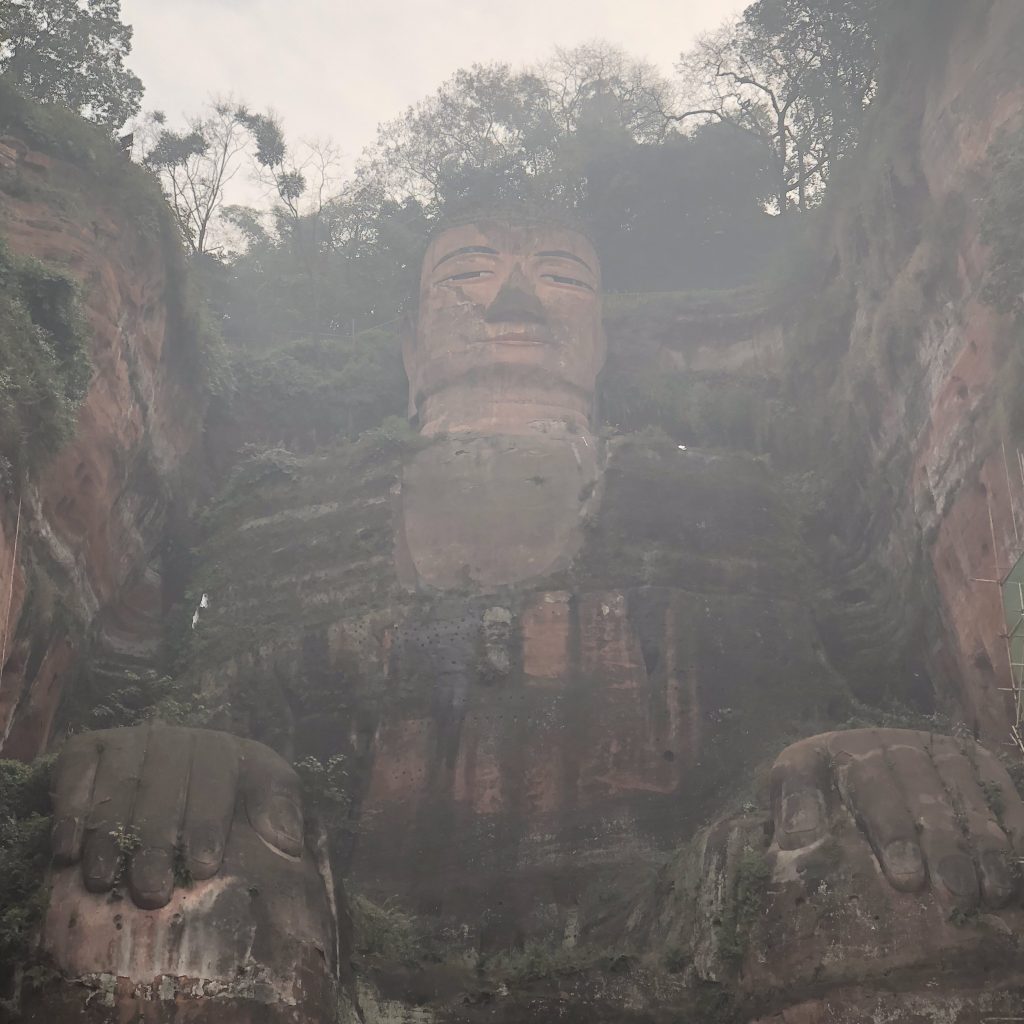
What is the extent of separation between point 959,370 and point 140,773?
10690 millimetres

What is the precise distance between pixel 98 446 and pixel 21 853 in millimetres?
7685

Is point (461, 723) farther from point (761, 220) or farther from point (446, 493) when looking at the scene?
point (761, 220)

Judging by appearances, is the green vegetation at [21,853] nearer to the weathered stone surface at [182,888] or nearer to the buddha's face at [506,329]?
the weathered stone surface at [182,888]

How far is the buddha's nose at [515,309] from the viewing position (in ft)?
76.6

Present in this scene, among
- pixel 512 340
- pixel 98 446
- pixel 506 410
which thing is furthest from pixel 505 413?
pixel 98 446

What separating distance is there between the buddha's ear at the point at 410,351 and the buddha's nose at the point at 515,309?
1.89 m

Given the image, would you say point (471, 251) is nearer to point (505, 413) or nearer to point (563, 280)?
point (563, 280)

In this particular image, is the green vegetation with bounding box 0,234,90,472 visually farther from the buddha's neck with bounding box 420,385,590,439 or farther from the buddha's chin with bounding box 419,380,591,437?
the buddha's chin with bounding box 419,380,591,437

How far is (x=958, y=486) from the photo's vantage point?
17.2 m

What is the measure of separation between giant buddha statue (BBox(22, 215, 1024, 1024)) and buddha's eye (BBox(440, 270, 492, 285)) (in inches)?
2.0

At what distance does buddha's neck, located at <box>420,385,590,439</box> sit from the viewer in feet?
73.7

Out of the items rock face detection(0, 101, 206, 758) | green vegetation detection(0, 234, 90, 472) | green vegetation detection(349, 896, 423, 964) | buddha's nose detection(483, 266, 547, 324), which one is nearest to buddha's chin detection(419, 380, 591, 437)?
buddha's nose detection(483, 266, 547, 324)

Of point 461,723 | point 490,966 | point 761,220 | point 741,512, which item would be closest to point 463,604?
point 461,723

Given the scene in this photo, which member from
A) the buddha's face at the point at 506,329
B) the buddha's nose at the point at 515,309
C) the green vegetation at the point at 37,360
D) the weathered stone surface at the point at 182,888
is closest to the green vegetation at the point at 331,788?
the weathered stone surface at the point at 182,888
